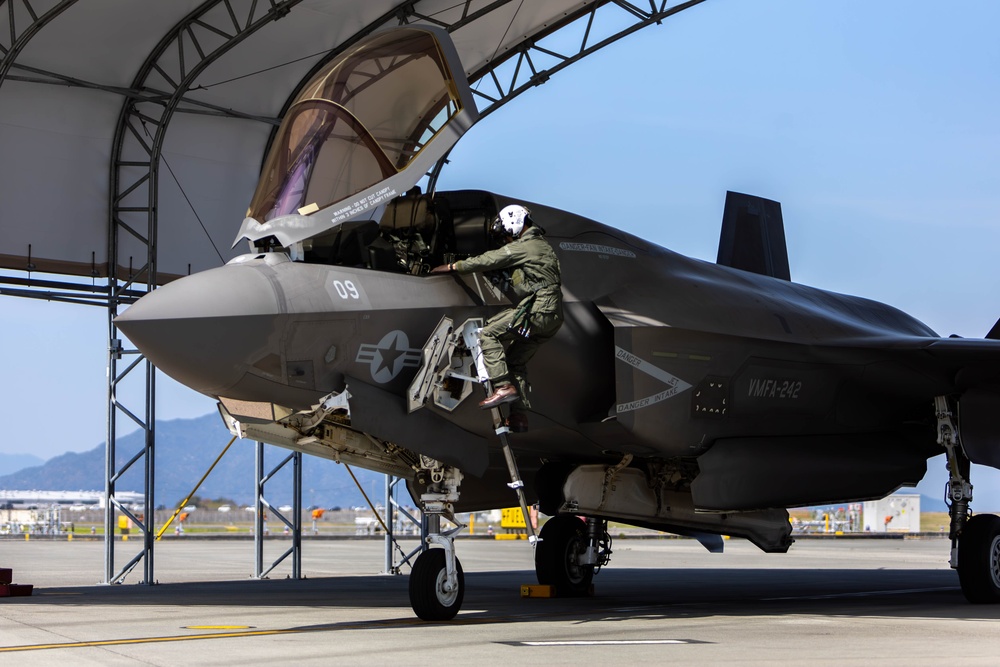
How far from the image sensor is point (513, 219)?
897 cm

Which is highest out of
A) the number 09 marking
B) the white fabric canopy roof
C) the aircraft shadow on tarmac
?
the white fabric canopy roof

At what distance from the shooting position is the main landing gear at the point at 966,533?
36.1ft

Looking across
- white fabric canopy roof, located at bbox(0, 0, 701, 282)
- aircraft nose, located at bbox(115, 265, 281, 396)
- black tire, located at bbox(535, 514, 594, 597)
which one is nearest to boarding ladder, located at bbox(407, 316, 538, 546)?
aircraft nose, located at bbox(115, 265, 281, 396)

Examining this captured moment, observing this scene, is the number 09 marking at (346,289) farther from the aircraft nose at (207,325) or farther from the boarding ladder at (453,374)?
the boarding ladder at (453,374)

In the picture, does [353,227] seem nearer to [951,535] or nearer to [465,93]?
[465,93]

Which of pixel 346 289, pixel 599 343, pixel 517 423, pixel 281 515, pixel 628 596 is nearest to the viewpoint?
pixel 346 289

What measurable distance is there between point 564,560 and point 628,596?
76 centimetres

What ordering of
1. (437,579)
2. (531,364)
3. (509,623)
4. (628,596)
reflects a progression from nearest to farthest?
(437,579) → (509,623) → (531,364) → (628,596)

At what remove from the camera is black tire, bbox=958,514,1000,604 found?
11000 millimetres

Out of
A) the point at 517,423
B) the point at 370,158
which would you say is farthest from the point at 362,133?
the point at 517,423

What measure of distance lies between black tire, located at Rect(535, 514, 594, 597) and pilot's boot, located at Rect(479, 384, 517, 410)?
4.20m

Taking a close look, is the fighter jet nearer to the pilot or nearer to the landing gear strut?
the landing gear strut

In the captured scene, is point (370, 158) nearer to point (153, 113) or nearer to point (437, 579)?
point (437, 579)

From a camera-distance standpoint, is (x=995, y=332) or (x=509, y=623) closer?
(x=509, y=623)
